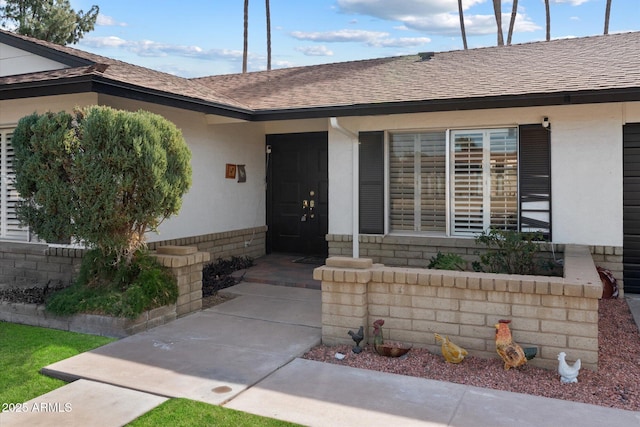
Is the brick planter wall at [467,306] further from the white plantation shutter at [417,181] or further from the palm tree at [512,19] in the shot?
the palm tree at [512,19]

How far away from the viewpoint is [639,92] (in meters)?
6.33

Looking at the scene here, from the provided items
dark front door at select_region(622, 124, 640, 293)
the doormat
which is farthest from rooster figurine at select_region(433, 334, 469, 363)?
the doormat

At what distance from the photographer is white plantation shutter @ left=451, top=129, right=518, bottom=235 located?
7.77 metres

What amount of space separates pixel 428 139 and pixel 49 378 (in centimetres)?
615

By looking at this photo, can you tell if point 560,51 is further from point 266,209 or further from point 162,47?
point 162,47

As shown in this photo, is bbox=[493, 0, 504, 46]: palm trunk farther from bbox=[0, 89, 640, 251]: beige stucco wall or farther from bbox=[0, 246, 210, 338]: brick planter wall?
bbox=[0, 246, 210, 338]: brick planter wall

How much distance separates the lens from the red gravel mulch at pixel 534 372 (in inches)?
161

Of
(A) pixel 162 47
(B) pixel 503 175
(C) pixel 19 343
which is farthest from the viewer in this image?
(A) pixel 162 47

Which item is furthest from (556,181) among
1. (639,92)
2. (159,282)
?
(159,282)

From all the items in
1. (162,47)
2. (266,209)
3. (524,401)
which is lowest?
(524,401)

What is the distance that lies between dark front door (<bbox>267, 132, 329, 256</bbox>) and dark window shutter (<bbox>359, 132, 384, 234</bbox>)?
6.28 feet

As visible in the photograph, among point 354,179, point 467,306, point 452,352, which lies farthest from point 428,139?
point 452,352

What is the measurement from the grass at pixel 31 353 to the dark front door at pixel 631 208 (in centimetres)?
703

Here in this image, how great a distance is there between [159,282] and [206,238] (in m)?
2.91
